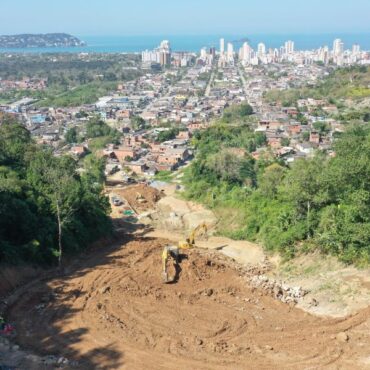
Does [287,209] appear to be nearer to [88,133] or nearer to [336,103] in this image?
[88,133]

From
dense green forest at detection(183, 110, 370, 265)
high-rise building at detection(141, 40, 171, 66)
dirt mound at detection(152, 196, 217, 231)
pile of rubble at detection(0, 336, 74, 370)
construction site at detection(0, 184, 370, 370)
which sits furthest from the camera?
high-rise building at detection(141, 40, 171, 66)

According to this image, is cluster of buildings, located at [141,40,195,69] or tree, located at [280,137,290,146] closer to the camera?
tree, located at [280,137,290,146]

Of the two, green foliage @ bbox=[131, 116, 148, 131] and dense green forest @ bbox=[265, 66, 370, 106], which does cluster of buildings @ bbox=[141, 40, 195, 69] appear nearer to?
dense green forest @ bbox=[265, 66, 370, 106]

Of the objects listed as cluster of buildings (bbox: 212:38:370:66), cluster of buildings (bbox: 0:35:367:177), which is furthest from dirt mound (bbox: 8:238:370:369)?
cluster of buildings (bbox: 212:38:370:66)

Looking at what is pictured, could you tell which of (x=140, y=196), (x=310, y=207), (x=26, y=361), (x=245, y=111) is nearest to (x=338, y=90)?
(x=245, y=111)

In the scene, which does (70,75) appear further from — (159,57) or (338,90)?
(338,90)

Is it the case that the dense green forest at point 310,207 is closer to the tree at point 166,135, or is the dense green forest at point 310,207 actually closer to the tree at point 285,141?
the tree at point 285,141

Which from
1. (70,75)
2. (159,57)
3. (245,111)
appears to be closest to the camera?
(245,111)
